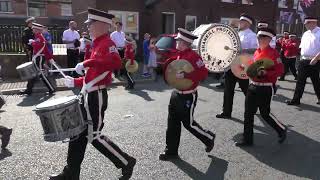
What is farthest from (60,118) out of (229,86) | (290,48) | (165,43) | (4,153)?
(290,48)

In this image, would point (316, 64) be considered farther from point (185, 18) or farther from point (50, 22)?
point (50, 22)

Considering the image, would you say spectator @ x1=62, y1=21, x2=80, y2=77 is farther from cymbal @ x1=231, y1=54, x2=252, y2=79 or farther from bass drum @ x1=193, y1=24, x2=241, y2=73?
cymbal @ x1=231, y1=54, x2=252, y2=79

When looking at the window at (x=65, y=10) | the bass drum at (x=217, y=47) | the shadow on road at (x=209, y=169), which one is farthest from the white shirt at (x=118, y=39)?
the window at (x=65, y=10)

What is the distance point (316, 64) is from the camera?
8.59 m

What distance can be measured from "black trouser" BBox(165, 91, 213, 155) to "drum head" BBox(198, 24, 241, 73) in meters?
1.57

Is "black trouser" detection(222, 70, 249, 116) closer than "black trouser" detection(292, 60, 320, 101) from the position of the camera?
Yes

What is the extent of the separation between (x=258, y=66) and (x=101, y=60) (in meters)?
2.54

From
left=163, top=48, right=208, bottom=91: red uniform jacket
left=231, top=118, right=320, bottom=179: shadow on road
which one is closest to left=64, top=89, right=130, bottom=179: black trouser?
left=163, top=48, right=208, bottom=91: red uniform jacket

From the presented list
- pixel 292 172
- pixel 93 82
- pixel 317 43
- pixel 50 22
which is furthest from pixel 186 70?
pixel 50 22

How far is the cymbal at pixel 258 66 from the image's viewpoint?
18.2ft

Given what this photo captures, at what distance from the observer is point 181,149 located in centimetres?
570

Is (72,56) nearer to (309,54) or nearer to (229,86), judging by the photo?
(229,86)

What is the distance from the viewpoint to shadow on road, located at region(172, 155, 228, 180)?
4.75 metres

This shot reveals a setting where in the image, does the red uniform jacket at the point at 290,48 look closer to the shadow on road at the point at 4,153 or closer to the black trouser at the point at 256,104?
the black trouser at the point at 256,104
